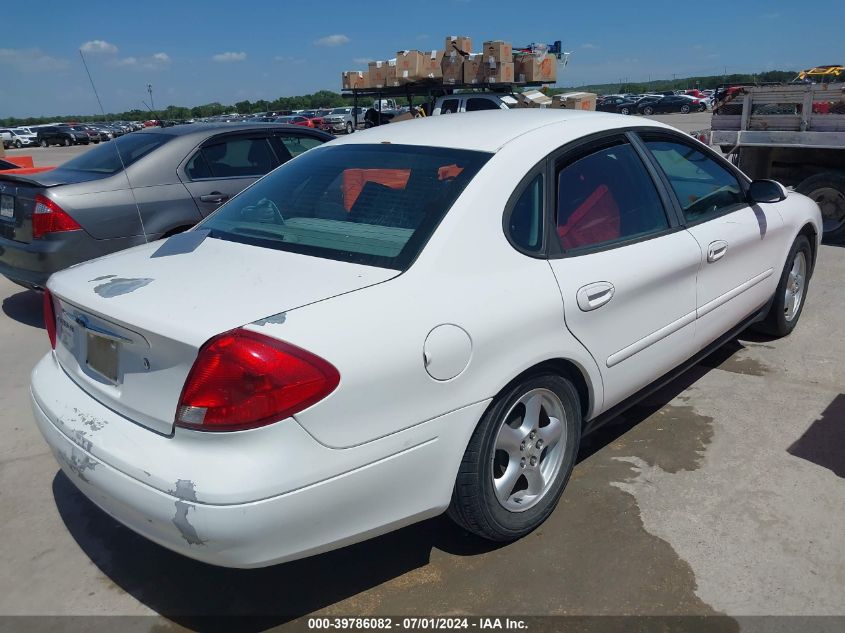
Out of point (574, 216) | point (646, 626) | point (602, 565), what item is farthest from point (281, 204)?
point (646, 626)

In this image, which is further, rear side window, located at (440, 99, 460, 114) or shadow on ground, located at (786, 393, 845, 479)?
rear side window, located at (440, 99, 460, 114)

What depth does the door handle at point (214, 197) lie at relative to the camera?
5.78m

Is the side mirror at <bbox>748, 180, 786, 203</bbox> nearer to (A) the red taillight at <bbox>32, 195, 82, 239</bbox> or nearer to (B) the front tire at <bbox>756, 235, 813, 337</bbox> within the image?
(B) the front tire at <bbox>756, 235, 813, 337</bbox>

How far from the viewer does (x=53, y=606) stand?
2.59m

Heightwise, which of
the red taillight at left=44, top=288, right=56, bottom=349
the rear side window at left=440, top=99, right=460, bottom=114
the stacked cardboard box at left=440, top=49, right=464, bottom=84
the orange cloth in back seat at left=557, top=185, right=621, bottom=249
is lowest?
the red taillight at left=44, top=288, right=56, bottom=349

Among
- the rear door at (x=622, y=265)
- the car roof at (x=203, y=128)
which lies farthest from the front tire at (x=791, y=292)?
the car roof at (x=203, y=128)

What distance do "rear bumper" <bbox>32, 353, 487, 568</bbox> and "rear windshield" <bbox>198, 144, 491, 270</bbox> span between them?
0.68m

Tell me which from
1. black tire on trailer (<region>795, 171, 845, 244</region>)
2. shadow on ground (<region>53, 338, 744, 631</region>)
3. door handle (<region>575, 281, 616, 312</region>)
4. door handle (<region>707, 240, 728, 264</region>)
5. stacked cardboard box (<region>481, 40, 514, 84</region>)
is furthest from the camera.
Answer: stacked cardboard box (<region>481, 40, 514, 84</region>)

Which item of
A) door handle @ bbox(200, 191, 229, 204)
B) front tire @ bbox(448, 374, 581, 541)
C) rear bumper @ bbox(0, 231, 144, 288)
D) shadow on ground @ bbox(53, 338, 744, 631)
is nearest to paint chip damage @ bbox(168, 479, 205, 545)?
shadow on ground @ bbox(53, 338, 744, 631)

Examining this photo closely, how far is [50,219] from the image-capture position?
5.14 m

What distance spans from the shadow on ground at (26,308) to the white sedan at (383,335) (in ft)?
11.5

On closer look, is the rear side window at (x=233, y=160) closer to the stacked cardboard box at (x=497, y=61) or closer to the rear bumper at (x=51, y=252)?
the rear bumper at (x=51, y=252)

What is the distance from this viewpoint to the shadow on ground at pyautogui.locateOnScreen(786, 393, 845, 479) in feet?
11.0

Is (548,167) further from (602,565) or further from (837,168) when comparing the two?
(837,168)
